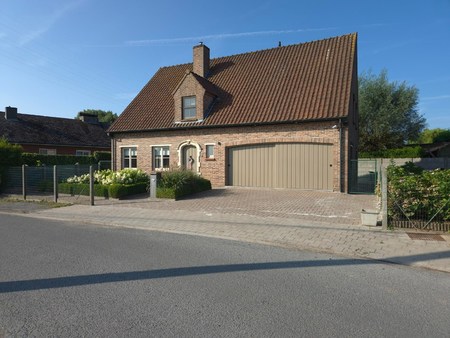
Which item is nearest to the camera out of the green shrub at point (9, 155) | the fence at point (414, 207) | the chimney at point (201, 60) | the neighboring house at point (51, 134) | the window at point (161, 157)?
the fence at point (414, 207)

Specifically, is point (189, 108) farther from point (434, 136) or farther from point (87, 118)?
point (434, 136)

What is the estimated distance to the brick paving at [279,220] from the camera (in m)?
6.58

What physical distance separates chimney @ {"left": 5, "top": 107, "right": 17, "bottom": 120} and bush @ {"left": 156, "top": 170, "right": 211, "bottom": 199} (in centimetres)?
2433

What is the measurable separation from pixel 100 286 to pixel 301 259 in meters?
3.32

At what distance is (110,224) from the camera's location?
376 inches

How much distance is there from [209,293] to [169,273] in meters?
1.00

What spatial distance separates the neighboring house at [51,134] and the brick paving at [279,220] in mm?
20849

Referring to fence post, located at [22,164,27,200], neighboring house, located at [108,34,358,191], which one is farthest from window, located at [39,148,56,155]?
Result: fence post, located at [22,164,27,200]

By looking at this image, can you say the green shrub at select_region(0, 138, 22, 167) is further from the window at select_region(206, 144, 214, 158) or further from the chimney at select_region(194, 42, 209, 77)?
the chimney at select_region(194, 42, 209, 77)

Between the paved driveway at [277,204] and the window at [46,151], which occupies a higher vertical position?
the window at [46,151]

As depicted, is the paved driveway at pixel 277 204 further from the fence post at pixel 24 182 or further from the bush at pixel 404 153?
the bush at pixel 404 153

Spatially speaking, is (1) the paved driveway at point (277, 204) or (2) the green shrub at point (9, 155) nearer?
(1) the paved driveway at point (277, 204)

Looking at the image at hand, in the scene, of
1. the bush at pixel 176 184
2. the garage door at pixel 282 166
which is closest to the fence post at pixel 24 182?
the bush at pixel 176 184

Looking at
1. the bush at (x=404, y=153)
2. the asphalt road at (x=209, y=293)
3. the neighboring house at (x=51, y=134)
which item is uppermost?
the neighboring house at (x=51, y=134)
